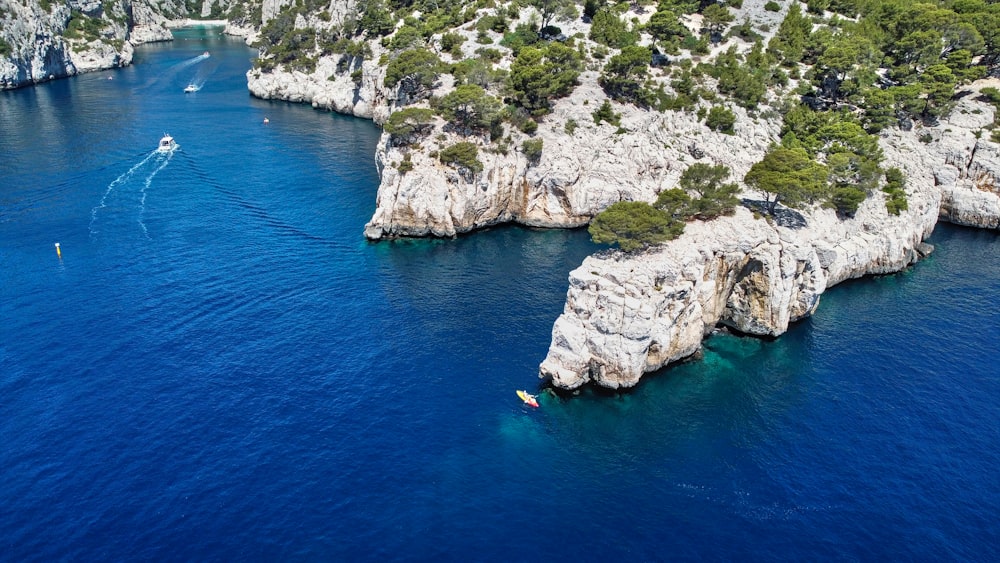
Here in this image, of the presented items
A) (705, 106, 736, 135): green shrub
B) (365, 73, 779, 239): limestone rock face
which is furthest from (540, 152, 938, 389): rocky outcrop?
(705, 106, 736, 135): green shrub

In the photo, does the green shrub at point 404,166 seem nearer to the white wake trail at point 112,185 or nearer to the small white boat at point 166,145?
the white wake trail at point 112,185

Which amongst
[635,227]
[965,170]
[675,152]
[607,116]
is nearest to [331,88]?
[607,116]

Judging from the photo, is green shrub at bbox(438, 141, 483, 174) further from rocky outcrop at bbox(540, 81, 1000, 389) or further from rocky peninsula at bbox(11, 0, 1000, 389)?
rocky outcrop at bbox(540, 81, 1000, 389)

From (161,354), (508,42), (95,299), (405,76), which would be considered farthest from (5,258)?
(508,42)

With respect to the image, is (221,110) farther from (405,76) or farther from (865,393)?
(865,393)

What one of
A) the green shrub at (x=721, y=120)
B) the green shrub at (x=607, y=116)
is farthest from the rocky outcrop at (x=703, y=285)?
the green shrub at (x=607, y=116)
